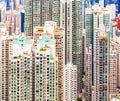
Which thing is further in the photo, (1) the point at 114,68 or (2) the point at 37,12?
(2) the point at 37,12

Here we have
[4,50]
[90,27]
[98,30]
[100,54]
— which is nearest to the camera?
[4,50]

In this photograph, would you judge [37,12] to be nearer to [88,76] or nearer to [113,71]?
[88,76]

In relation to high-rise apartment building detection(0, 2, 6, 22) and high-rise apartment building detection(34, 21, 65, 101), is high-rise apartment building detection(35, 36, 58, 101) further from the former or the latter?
high-rise apartment building detection(0, 2, 6, 22)

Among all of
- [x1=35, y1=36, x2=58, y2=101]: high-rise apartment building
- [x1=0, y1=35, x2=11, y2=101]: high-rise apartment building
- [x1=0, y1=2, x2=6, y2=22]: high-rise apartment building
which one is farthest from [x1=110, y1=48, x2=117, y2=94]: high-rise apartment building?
[x1=0, y1=2, x2=6, y2=22]: high-rise apartment building

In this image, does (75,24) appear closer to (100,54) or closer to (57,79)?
(100,54)

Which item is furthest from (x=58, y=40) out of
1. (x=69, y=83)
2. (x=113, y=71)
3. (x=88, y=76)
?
(x=113, y=71)

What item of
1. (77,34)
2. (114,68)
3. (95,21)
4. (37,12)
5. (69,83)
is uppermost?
(37,12)

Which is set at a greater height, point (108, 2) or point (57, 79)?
point (108, 2)

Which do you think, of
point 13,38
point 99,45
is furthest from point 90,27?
point 13,38

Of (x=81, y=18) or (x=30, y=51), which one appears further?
(x=81, y=18)
